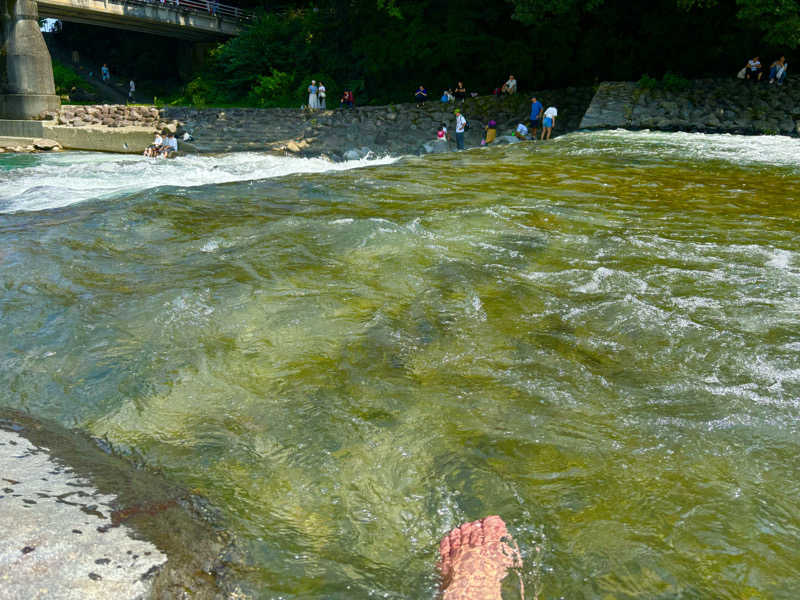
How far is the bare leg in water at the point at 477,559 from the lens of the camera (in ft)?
7.31

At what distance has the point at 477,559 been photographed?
7.82ft

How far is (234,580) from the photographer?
2252 millimetres

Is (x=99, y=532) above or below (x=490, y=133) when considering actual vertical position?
below

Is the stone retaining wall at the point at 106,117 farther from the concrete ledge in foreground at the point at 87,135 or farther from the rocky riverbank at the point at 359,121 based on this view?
the concrete ledge in foreground at the point at 87,135

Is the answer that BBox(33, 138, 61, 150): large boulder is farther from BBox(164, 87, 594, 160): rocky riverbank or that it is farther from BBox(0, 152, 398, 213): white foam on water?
BBox(164, 87, 594, 160): rocky riverbank

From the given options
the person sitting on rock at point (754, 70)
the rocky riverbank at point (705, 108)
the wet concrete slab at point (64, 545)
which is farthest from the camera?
the person sitting on rock at point (754, 70)

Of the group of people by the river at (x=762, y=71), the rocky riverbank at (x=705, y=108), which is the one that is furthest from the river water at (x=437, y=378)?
the group of people by the river at (x=762, y=71)

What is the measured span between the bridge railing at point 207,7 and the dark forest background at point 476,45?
5.89ft

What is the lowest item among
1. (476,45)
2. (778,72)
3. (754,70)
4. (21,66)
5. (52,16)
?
(778,72)

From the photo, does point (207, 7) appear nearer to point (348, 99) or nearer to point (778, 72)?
point (348, 99)

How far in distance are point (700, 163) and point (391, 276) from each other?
9896 mm

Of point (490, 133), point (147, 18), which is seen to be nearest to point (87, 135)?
point (147, 18)

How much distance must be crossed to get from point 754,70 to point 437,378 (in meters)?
22.6

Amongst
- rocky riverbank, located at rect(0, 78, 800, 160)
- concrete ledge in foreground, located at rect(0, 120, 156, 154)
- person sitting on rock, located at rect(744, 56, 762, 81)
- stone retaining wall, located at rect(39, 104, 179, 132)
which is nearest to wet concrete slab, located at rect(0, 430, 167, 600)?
rocky riverbank, located at rect(0, 78, 800, 160)
